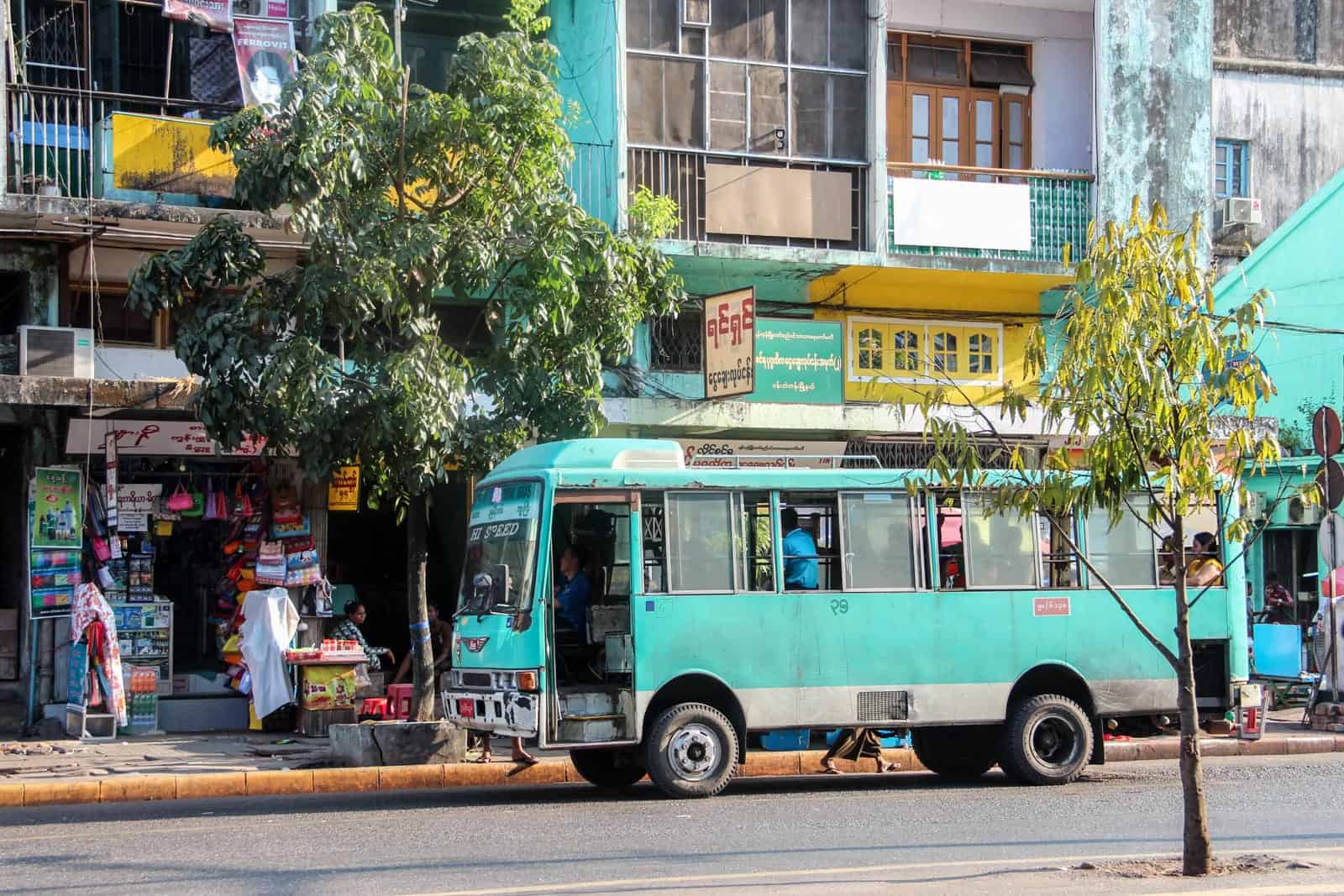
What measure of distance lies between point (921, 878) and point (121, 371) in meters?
11.2

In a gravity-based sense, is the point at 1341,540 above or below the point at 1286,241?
below

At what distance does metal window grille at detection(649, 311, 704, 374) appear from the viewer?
19.2 meters

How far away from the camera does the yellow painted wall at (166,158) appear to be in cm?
1608

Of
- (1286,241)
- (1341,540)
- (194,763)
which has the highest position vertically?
(1286,241)

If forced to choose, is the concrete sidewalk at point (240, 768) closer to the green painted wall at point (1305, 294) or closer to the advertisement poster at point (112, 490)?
the advertisement poster at point (112, 490)

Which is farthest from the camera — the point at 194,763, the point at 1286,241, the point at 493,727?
the point at 1286,241

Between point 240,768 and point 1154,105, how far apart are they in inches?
566

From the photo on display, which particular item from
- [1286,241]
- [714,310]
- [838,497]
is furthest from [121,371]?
[1286,241]

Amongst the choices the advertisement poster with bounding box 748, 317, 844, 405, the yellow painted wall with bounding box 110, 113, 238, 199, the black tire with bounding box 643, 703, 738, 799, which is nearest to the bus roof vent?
the black tire with bounding box 643, 703, 738, 799

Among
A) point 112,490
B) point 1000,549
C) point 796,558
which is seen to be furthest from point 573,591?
point 112,490

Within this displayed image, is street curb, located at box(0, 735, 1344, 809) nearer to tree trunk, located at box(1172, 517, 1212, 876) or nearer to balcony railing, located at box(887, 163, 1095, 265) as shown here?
tree trunk, located at box(1172, 517, 1212, 876)

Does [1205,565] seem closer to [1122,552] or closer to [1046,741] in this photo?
[1122,552]

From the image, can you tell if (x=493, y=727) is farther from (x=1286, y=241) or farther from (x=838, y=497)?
(x=1286, y=241)

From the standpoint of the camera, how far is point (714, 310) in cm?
1802
